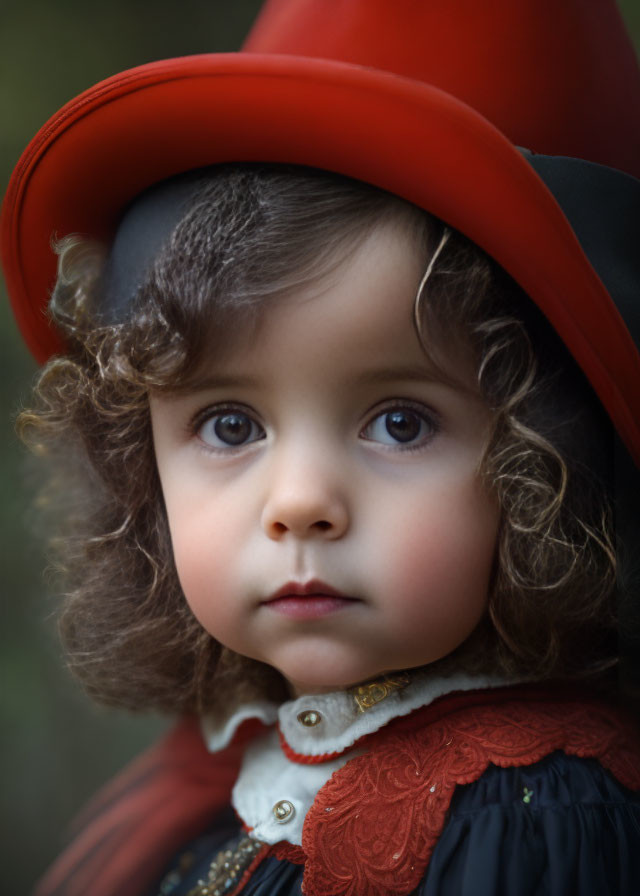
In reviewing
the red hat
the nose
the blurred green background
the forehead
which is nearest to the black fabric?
the red hat

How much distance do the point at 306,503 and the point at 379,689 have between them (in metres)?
0.22

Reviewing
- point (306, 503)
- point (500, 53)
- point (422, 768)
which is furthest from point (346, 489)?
point (500, 53)

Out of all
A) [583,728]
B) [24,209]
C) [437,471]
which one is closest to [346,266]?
[437,471]

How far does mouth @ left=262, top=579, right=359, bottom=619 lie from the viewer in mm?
830

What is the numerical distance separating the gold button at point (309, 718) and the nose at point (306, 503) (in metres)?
0.21

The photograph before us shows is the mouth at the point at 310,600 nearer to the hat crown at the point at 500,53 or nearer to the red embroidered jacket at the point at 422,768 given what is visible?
the red embroidered jacket at the point at 422,768

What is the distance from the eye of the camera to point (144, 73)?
81cm

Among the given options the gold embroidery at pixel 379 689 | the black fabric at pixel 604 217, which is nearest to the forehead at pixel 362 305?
the black fabric at pixel 604 217

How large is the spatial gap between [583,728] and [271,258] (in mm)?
497

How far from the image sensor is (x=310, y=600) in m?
0.84

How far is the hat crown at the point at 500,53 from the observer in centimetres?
84

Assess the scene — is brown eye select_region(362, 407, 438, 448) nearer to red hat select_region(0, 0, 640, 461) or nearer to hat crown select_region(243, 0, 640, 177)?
red hat select_region(0, 0, 640, 461)

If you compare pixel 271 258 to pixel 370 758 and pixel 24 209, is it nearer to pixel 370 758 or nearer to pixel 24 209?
pixel 24 209

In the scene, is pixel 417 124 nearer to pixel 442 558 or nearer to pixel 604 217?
pixel 604 217
